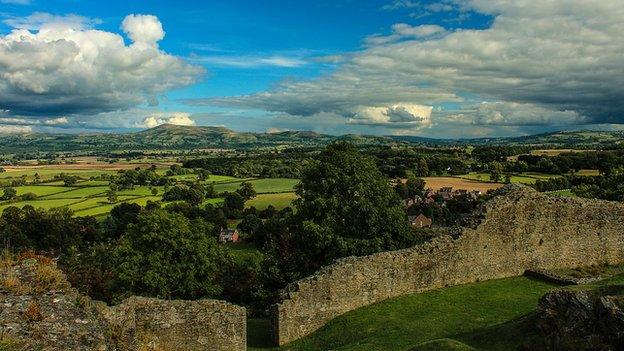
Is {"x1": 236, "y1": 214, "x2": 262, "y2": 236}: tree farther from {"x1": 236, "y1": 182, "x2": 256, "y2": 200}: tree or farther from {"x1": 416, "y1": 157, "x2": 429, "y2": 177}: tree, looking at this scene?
{"x1": 416, "y1": 157, "x2": 429, "y2": 177}: tree

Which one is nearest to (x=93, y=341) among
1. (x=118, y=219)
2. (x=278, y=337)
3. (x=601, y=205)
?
(x=278, y=337)

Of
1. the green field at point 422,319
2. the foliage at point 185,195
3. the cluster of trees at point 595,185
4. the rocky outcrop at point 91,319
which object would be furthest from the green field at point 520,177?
the rocky outcrop at point 91,319

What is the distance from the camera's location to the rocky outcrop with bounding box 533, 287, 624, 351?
10321 mm

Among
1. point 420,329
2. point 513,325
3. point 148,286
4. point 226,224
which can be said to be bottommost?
point 226,224

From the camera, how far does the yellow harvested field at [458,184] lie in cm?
9364

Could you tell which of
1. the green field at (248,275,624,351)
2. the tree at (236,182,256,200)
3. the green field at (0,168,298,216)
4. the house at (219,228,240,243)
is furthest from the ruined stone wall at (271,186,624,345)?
the tree at (236,182,256,200)

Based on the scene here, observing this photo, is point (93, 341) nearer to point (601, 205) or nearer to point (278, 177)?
point (601, 205)

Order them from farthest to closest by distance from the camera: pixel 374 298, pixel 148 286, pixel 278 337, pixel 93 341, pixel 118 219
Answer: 1. pixel 118 219
2. pixel 148 286
3. pixel 374 298
4. pixel 278 337
5. pixel 93 341

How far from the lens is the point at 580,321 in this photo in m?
11.2

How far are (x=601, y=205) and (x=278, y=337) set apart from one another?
58.7 feet

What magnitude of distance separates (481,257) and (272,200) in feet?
263

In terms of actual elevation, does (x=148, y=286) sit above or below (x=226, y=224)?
above

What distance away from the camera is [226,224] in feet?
299

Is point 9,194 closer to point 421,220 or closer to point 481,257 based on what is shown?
point 421,220
